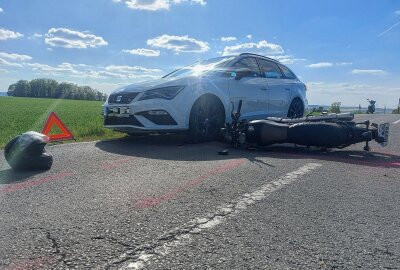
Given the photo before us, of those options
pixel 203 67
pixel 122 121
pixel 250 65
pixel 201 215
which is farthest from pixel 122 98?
→ pixel 201 215

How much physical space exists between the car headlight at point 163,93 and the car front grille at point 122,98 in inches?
9.7

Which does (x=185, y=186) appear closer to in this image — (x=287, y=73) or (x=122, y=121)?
(x=122, y=121)

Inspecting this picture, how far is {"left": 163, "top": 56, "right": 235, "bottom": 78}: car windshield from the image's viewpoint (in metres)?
7.33

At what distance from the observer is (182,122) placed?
6.57m

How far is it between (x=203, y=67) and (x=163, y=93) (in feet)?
4.85

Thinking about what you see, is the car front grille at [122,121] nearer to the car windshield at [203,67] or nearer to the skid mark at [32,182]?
the car windshield at [203,67]

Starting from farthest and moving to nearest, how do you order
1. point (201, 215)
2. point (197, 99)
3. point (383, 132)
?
point (197, 99)
point (383, 132)
point (201, 215)

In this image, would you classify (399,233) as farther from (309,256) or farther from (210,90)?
(210,90)

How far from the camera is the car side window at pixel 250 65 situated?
7.78 meters

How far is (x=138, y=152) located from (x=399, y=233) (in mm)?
4110

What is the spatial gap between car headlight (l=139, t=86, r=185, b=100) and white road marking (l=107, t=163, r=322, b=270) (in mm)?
3157

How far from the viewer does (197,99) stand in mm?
6723

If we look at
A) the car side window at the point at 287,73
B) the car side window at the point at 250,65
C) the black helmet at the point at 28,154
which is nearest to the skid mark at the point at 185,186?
the black helmet at the point at 28,154

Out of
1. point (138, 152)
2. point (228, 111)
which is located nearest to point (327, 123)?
point (228, 111)
